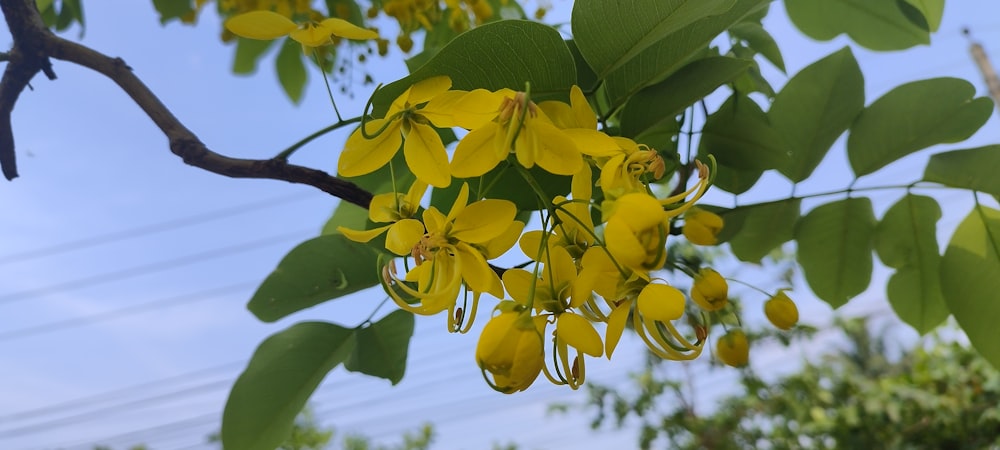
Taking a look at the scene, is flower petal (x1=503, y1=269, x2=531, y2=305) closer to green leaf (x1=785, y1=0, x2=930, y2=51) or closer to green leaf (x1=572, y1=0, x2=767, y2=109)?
green leaf (x1=572, y1=0, x2=767, y2=109)

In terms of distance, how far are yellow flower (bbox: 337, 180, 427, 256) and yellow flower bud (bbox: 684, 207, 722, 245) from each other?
0.11 meters

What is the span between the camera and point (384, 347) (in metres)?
0.51

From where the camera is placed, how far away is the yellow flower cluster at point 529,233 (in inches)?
10.8

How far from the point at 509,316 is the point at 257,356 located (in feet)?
0.86

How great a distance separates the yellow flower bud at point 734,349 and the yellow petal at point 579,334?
0.18 meters

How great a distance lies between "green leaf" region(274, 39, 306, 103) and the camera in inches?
39.0

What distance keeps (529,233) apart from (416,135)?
0.21ft

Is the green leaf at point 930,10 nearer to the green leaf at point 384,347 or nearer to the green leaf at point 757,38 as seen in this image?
the green leaf at point 757,38

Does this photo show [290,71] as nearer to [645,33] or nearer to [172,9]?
[172,9]

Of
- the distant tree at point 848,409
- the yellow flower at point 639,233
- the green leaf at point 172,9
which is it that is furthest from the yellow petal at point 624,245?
the distant tree at point 848,409

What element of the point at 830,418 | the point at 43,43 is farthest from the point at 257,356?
the point at 830,418

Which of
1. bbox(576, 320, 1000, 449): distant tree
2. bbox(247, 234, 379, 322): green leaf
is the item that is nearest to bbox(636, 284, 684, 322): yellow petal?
bbox(247, 234, 379, 322): green leaf

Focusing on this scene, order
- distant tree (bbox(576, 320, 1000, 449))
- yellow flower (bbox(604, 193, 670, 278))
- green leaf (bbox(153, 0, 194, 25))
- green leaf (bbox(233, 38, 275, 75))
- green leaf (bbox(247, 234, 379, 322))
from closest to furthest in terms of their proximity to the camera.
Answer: yellow flower (bbox(604, 193, 670, 278)), green leaf (bbox(247, 234, 379, 322)), green leaf (bbox(153, 0, 194, 25)), green leaf (bbox(233, 38, 275, 75)), distant tree (bbox(576, 320, 1000, 449))

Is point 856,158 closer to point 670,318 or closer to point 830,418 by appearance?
point 670,318
